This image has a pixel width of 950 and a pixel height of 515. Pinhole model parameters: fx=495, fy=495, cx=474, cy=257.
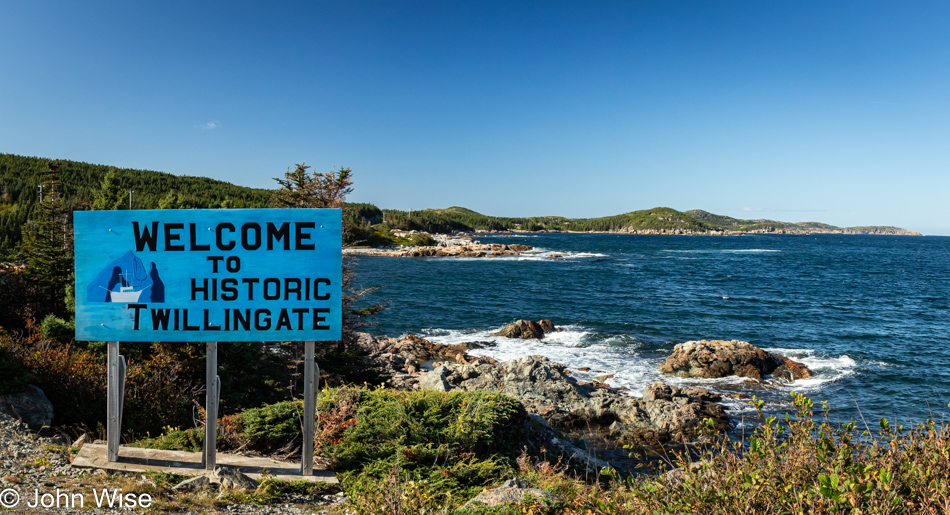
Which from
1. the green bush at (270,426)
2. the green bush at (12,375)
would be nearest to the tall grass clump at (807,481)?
the green bush at (270,426)

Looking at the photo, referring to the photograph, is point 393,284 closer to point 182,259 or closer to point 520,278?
point 520,278

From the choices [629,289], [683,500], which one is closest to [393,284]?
[629,289]

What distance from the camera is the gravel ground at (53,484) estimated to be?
541 centimetres

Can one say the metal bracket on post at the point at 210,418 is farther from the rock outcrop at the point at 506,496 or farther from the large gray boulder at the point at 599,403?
the large gray boulder at the point at 599,403

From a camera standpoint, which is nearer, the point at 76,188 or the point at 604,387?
the point at 604,387

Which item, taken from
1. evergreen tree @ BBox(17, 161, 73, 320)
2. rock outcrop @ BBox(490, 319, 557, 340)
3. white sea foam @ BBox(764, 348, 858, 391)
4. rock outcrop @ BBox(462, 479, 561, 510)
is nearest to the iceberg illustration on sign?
rock outcrop @ BBox(462, 479, 561, 510)

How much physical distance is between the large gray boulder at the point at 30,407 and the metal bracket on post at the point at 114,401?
81.5 inches

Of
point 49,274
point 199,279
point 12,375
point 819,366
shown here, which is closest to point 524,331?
point 819,366

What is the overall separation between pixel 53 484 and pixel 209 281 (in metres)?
2.88

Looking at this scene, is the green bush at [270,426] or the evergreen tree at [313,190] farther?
the evergreen tree at [313,190]

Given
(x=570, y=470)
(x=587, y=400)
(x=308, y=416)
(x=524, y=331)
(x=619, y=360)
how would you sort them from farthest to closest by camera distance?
(x=524, y=331)
(x=619, y=360)
(x=587, y=400)
(x=570, y=470)
(x=308, y=416)

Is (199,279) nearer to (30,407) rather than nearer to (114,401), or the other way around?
(114,401)

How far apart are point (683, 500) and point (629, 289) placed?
154 ft

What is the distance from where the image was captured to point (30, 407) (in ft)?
27.0
